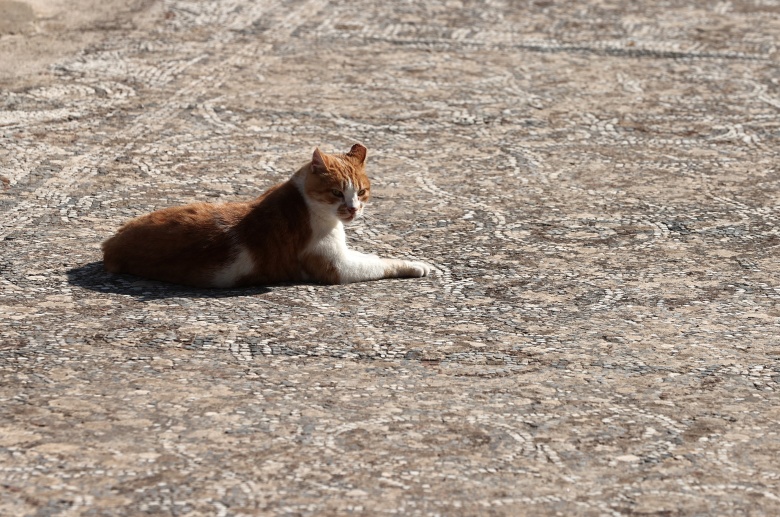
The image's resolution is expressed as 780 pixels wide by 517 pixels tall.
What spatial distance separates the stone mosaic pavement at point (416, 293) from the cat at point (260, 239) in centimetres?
9

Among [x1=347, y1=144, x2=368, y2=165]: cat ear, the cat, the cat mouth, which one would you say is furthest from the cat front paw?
[x1=347, y1=144, x2=368, y2=165]: cat ear

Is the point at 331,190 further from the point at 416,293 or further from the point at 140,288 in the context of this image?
the point at 140,288

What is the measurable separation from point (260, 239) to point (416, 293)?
2.53ft

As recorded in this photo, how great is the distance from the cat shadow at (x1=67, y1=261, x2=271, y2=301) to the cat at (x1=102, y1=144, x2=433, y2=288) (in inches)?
1.2

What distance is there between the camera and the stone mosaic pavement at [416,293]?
3.73 meters

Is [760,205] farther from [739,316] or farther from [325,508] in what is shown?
[325,508]

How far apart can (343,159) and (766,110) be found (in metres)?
4.52

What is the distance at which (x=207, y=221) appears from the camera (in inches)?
208

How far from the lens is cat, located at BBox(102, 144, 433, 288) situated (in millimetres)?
5277

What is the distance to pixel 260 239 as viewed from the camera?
17.4ft

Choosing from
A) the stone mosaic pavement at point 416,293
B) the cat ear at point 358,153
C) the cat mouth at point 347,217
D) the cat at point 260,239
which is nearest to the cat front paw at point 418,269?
the stone mosaic pavement at point 416,293

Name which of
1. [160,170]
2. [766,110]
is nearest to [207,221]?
[160,170]

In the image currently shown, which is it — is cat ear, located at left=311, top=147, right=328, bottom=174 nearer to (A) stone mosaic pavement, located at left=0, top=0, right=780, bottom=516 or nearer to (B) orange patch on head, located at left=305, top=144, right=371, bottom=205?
(B) orange patch on head, located at left=305, top=144, right=371, bottom=205

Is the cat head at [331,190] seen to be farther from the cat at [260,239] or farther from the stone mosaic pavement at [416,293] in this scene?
the stone mosaic pavement at [416,293]
